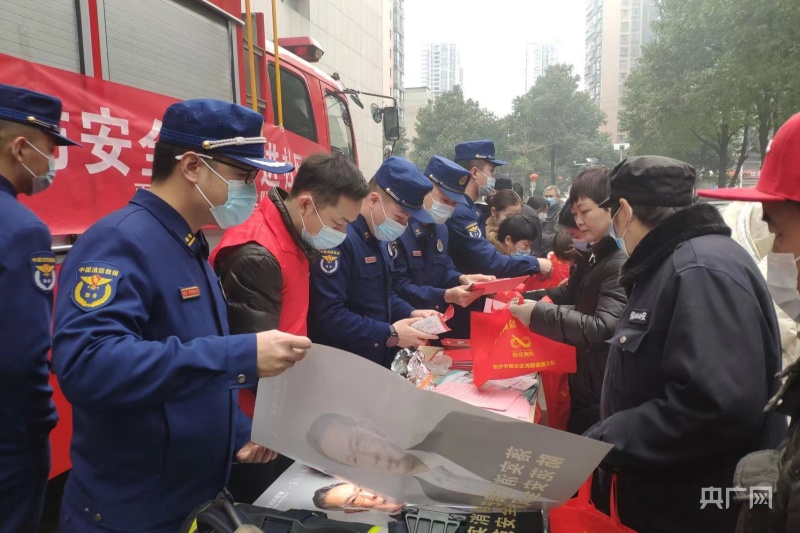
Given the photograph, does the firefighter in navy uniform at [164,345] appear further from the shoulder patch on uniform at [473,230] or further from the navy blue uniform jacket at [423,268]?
the shoulder patch on uniform at [473,230]

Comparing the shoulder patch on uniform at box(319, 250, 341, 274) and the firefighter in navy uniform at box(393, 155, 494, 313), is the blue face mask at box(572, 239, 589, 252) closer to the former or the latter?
the firefighter in navy uniform at box(393, 155, 494, 313)

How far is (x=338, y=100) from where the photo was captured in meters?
5.68

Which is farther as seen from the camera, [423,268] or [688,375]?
[423,268]

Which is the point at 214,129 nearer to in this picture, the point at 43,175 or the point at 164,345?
the point at 164,345

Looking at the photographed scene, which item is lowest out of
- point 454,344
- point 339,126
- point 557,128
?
point 454,344

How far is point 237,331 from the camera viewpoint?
177cm

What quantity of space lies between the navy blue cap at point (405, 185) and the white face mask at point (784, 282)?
1.82m

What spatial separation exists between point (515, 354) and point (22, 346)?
1.82 meters

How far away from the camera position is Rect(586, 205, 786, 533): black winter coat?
4.24 ft

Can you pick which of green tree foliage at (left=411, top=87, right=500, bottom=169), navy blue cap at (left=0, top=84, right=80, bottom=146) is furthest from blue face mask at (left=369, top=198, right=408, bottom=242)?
green tree foliage at (left=411, top=87, right=500, bottom=169)

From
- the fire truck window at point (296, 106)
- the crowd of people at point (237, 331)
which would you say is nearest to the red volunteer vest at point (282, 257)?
the crowd of people at point (237, 331)

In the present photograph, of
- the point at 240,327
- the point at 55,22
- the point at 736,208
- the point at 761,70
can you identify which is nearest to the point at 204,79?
the point at 55,22

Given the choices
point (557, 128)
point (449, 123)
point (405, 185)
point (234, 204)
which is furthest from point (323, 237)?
point (557, 128)

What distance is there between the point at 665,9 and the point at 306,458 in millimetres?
15585
